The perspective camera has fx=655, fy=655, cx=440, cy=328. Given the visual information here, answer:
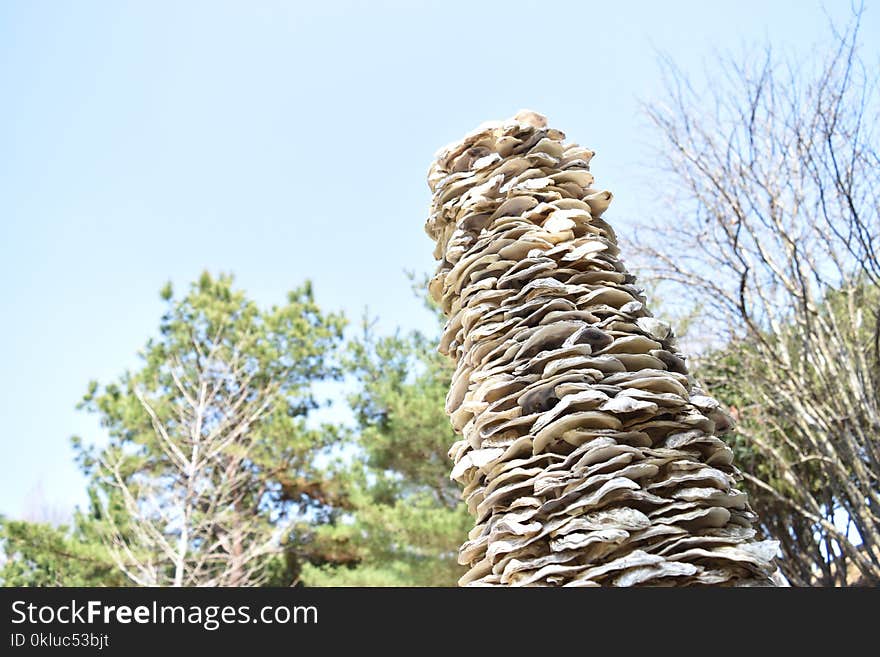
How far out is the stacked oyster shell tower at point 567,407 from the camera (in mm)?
880

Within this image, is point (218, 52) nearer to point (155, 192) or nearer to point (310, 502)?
point (155, 192)

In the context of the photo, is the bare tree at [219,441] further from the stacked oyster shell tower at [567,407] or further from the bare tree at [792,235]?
the stacked oyster shell tower at [567,407]

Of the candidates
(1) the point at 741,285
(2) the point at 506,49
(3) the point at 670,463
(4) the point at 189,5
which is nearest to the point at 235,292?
(4) the point at 189,5

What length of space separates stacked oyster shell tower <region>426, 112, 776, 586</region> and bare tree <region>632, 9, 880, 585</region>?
318 centimetres

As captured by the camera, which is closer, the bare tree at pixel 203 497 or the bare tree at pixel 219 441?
the bare tree at pixel 203 497

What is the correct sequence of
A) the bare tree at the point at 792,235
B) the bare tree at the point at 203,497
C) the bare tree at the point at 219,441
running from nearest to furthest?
1. the bare tree at the point at 792,235
2. the bare tree at the point at 203,497
3. the bare tree at the point at 219,441

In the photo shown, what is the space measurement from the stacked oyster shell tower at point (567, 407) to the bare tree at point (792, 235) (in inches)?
125

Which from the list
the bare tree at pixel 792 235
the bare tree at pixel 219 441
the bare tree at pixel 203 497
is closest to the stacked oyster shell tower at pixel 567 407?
the bare tree at pixel 792 235

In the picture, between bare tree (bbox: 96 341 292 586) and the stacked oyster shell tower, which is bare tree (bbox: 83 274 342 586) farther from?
the stacked oyster shell tower

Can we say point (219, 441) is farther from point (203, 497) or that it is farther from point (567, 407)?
point (567, 407)

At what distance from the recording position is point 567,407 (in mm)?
996

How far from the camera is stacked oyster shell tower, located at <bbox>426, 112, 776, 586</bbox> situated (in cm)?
88

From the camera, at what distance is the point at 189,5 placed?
23.6 ft

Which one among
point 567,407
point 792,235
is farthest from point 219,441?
point 567,407
